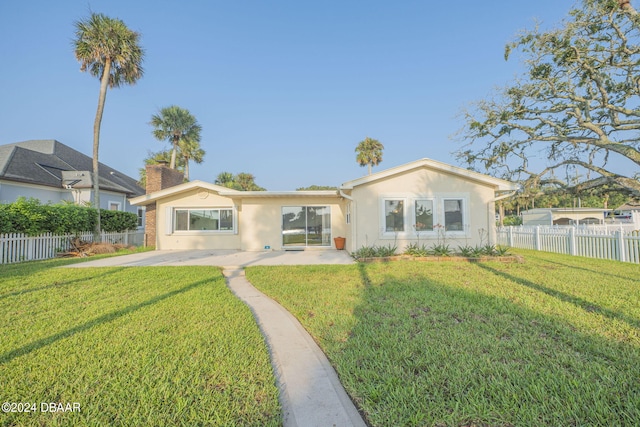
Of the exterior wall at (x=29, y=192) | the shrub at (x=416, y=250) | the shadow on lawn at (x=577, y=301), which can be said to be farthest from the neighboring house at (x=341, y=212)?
the exterior wall at (x=29, y=192)

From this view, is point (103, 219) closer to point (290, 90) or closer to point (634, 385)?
point (290, 90)

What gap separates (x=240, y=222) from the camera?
1327 centimetres

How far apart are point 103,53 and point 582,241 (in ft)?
70.6

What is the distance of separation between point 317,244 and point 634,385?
11.1 metres

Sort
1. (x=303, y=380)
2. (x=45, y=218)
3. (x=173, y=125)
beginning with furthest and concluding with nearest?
1. (x=173, y=125)
2. (x=45, y=218)
3. (x=303, y=380)

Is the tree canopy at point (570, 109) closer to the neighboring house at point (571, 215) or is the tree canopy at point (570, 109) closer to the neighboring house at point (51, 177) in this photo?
the neighboring house at point (571, 215)

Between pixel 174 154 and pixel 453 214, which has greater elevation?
pixel 174 154

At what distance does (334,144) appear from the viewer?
80.6 ft

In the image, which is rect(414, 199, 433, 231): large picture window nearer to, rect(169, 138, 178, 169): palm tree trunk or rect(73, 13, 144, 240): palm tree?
rect(73, 13, 144, 240): palm tree

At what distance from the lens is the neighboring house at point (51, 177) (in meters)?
14.3

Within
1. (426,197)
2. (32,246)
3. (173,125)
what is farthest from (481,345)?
(173,125)

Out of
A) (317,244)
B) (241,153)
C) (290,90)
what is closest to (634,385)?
(317,244)

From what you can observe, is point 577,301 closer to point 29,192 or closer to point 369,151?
point 29,192

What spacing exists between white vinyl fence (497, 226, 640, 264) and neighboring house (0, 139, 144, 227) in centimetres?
2109
